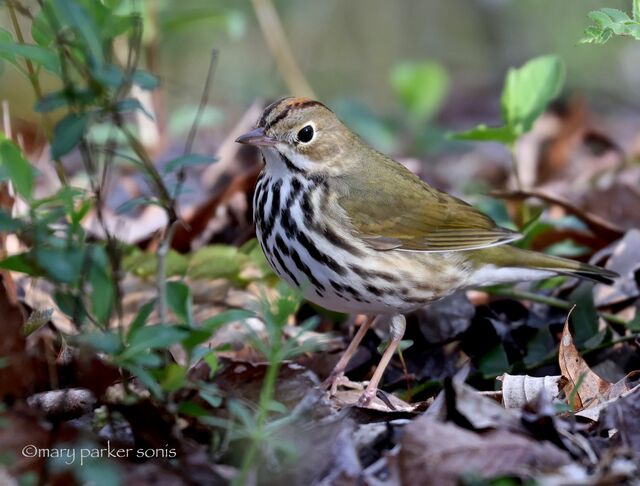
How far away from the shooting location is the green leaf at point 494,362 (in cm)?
362

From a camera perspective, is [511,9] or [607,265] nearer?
[607,265]

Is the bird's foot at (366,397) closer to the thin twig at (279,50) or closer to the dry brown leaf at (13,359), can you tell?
the dry brown leaf at (13,359)

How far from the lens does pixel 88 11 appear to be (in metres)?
2.43

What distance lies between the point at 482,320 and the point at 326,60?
23.7ft

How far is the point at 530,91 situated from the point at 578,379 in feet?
5.82

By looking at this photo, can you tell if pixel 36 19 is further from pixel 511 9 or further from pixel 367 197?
pixel 511 9

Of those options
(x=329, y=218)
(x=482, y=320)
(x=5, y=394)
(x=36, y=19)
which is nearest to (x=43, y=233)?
(x=5, y=394)

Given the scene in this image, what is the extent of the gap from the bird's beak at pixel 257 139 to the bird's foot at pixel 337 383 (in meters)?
0.93

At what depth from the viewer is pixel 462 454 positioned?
2.35 m

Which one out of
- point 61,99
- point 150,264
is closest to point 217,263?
point 150,264

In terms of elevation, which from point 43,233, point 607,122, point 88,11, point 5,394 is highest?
point 88,11

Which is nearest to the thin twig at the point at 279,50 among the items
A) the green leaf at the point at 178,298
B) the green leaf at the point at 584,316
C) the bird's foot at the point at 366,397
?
the green leaf at the point at 584,316

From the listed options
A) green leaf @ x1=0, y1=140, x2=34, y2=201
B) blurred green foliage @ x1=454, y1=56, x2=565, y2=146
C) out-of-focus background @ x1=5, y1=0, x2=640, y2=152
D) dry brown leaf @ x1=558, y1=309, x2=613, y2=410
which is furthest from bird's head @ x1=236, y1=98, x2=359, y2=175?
out-of-focus background @ x1=5, y1=0, x2=640, y2=152

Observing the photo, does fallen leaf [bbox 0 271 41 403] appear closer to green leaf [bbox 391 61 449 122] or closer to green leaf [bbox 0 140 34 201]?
green leaf [bbox 0 140 34 201]
